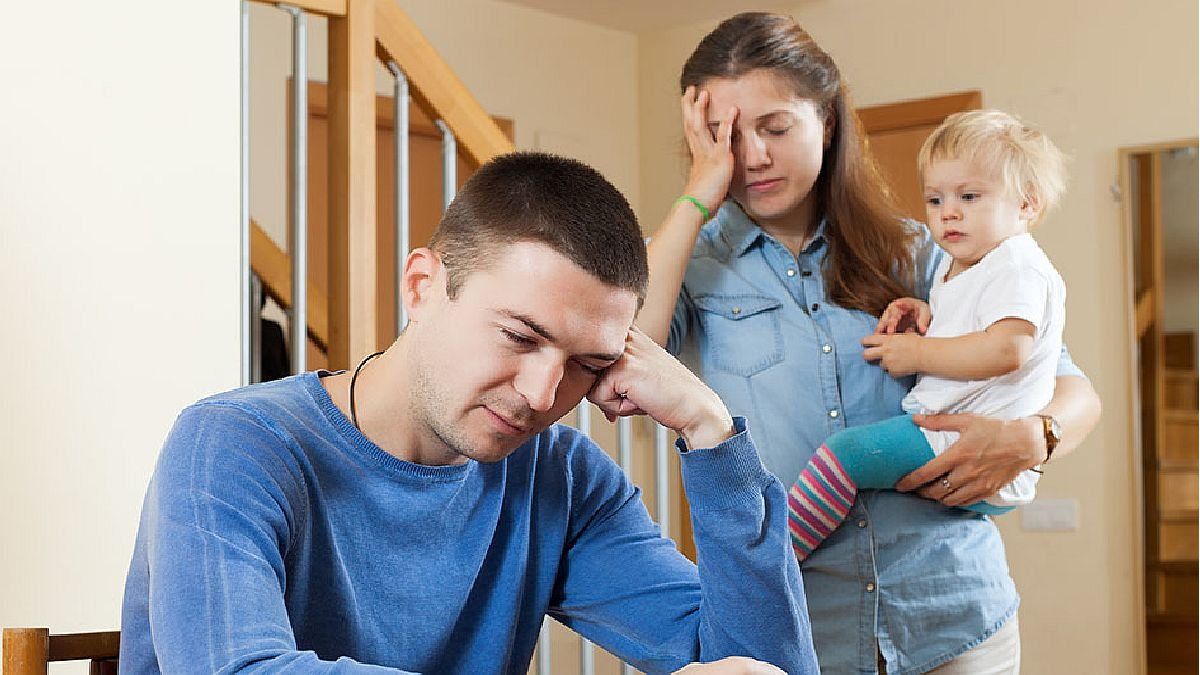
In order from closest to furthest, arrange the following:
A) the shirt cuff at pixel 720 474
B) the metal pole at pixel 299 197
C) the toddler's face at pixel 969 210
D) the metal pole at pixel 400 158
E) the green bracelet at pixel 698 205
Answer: the shirt cuff at pixel 720 474 → the green bracelet at pixel 698 205 → the toddler's face at pixel 969 210 → the metal pole at pixel 299 197 → the metal pole at pixel 400 158

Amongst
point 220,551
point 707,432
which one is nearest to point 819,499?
point 707,432

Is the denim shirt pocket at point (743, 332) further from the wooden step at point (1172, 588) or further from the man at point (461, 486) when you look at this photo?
the wooden step at point (1172, 588)

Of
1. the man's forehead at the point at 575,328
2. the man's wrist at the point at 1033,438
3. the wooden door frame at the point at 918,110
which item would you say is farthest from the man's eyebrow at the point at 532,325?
the wooden door frame at the point at 918,110

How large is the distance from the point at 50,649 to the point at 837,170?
1141 mm

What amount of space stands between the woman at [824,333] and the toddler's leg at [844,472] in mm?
28

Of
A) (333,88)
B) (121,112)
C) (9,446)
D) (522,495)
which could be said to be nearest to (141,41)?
(121,112)

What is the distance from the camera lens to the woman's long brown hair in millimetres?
1703

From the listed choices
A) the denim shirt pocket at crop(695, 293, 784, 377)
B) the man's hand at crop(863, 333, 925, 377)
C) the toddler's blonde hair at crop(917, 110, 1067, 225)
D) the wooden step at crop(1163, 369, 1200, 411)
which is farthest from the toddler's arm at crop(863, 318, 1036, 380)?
the wooden step at crop(1163, 369, 1200, 411)

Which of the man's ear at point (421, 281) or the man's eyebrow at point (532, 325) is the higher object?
the man's ear at point (421, 281)

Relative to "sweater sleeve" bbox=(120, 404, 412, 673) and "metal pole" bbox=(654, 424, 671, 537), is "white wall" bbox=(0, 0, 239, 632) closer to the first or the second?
"sweater sleeve" bbox=(120, 404, 412, 673)

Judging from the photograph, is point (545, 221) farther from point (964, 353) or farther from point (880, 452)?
point (964, 353)

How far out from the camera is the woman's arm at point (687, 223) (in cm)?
171

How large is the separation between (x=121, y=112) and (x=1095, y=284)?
316 cm

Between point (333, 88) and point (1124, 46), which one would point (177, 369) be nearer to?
point (333, 88)
